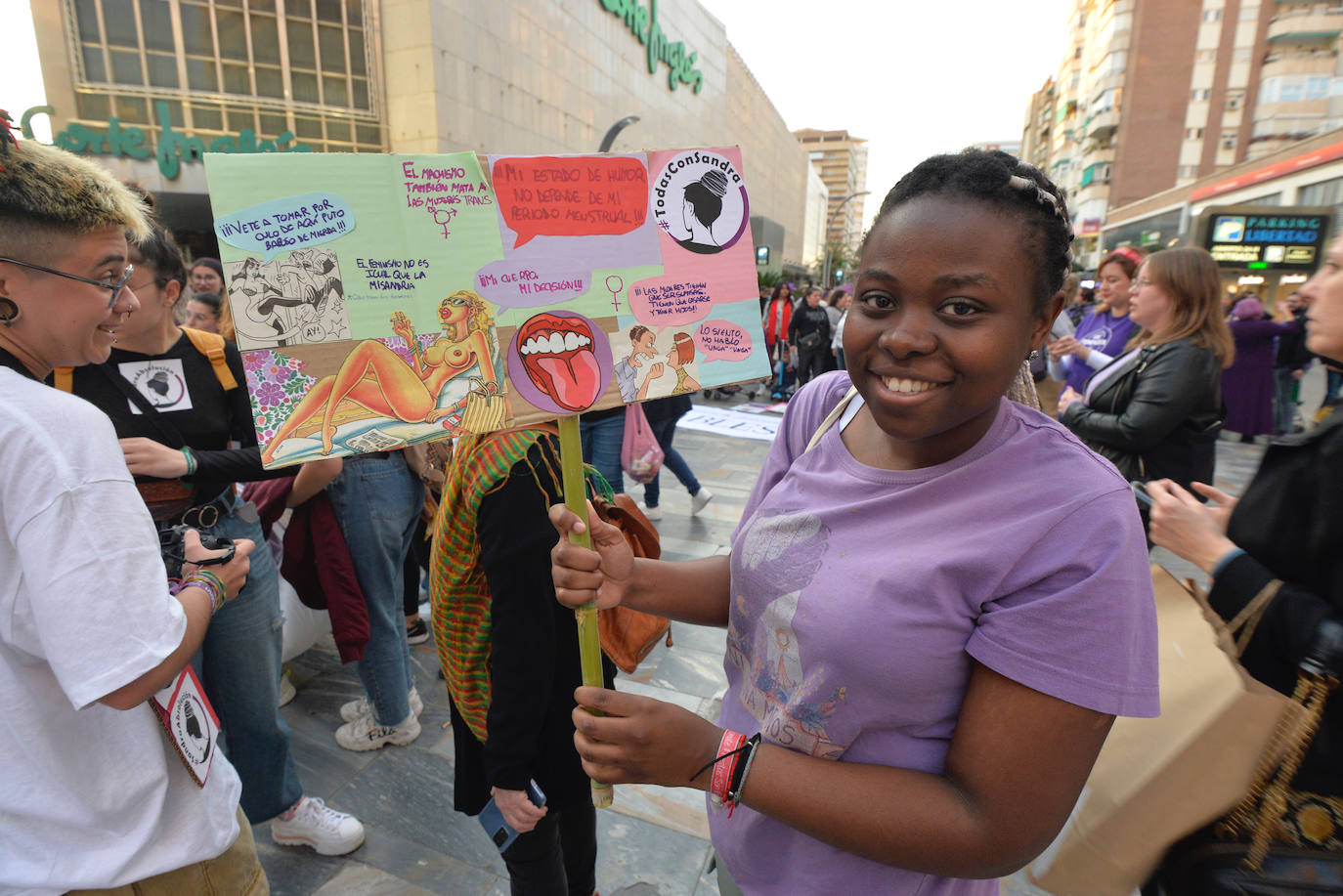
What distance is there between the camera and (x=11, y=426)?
108 cm

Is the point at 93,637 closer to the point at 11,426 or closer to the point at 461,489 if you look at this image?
the point at 11,426

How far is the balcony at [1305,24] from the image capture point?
119 feet

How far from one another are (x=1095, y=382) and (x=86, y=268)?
165 inches

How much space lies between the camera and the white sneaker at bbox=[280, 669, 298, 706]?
133 inches

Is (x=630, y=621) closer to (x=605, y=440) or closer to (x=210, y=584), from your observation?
(x=210, y=584)

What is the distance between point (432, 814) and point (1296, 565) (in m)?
A: 2.95

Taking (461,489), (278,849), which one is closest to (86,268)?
(461,489)

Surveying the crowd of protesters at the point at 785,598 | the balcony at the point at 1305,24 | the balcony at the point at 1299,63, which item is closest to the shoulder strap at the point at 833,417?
the crowd of protesters at the point at 785,598

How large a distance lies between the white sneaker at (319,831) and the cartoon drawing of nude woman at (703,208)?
2548 millimetres

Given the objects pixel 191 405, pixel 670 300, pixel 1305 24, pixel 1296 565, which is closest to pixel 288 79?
pixel 191 405

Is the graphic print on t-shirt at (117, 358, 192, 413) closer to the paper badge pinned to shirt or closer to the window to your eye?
the paper badge pinned to shirt

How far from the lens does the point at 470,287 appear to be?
1.13 metres

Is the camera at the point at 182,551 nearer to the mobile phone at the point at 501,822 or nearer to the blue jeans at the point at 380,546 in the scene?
the mobile phone at the point at 501,822

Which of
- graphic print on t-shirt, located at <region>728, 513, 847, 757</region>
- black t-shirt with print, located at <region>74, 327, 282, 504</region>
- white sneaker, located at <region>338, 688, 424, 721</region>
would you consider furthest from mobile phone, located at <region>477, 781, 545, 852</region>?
white sneaker, located at <region>338, 688, 424, 721</region>
